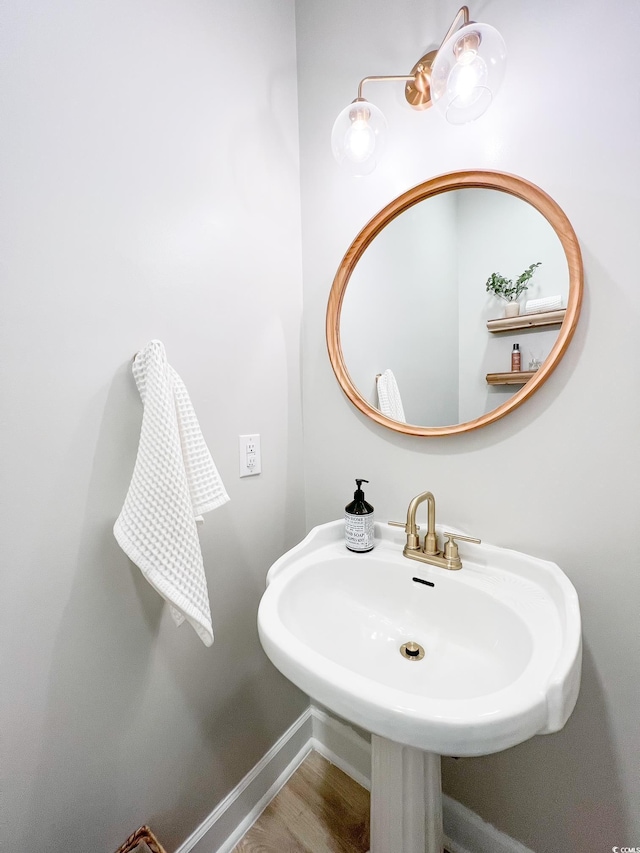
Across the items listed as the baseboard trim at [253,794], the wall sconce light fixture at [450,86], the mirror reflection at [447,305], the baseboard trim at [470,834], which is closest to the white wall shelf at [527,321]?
the mirror reflection at [447,305]

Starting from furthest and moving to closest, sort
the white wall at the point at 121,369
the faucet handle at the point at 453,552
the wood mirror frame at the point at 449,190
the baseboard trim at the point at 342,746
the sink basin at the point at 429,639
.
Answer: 1. the baseboard trim at the point at 342,746
2. the faucet handle at the point at 453,552
3. the wood mirror frame at the point at 449,190
4. the white wall at the point at 121,369
5. the sink basin at the point at 429,639

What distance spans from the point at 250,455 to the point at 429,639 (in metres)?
0.67

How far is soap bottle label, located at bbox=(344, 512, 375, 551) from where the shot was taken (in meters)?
0.90

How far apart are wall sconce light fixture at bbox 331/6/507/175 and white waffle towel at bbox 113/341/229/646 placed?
0.75 metres

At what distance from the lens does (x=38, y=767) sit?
0.61 metres

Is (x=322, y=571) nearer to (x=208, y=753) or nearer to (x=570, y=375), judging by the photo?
(x=208, y=753)

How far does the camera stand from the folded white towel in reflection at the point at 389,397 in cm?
96

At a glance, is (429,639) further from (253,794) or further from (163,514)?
(253,794)

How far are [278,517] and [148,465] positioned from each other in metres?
0.56

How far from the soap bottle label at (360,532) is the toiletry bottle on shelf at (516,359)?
1.72ft

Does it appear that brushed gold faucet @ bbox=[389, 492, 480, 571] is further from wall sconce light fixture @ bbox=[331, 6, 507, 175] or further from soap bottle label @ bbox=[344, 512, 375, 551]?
wall sconce light fixture @ bbox=[331, 6, 507, 175]

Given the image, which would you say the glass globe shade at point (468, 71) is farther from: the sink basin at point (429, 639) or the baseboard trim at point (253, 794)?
the baseboard trim at point (253, 794)

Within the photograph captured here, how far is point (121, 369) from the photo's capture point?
0.71 meters

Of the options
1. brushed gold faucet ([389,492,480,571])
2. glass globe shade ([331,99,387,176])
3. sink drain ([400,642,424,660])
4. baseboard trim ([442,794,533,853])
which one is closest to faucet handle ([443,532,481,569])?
brushed gold faucet ([389,492,480,571])
